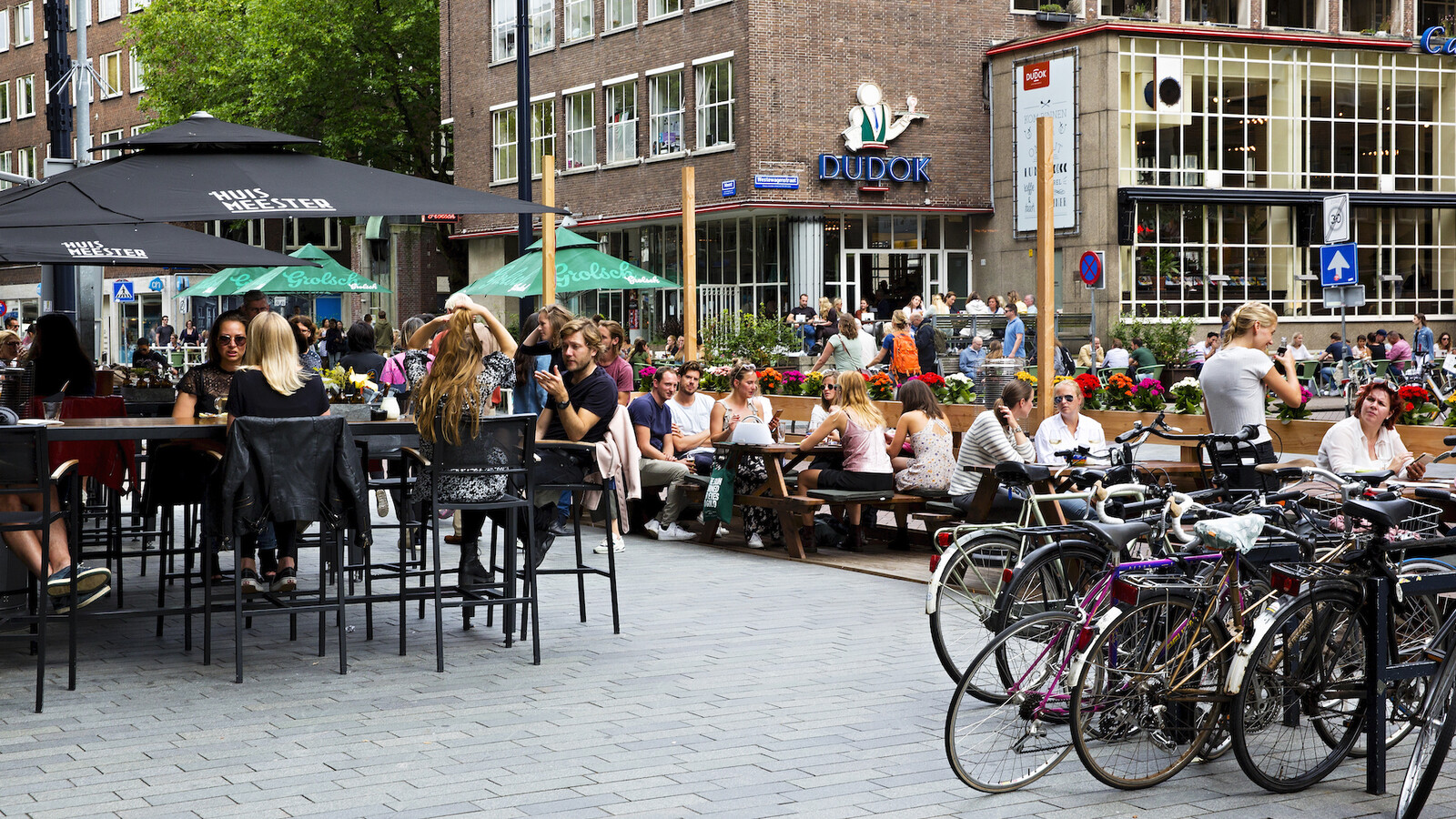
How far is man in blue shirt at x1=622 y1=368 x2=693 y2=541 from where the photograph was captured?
12.6m

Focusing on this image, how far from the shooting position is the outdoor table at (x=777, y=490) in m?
11.2

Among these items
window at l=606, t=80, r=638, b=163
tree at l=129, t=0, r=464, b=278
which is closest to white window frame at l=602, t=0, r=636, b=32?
window at l=606, t=80, r=638, b=163

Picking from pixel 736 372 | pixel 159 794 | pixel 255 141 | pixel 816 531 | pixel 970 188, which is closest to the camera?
pixel 159 794

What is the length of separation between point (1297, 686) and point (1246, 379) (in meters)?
4.02

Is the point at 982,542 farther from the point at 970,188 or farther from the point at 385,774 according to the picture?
the point at 970,188

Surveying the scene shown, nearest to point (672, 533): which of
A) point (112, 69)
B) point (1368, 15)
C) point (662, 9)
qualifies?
point (662, 9)

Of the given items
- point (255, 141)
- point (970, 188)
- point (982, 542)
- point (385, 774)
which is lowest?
point (385, 774)

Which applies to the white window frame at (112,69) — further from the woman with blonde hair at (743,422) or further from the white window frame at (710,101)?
the woman with blonde hair at (743,422)

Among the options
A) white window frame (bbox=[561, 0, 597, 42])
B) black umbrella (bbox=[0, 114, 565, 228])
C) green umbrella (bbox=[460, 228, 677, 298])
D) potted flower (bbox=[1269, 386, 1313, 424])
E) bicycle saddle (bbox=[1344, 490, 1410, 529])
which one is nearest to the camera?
bicycle saddle (bbox=[1344, 490, 1410, 529])

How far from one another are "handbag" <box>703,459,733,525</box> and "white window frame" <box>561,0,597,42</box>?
3035 cm

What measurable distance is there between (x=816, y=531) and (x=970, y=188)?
27.1 m

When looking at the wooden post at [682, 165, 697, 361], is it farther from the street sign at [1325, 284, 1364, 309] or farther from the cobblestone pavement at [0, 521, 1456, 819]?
the cobblestone pavement at [0, 521, 1456, 819]

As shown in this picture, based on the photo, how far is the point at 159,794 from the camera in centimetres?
525

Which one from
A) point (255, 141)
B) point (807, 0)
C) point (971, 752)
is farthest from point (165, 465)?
point (807, 0)
